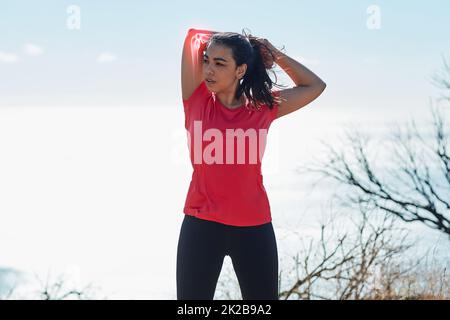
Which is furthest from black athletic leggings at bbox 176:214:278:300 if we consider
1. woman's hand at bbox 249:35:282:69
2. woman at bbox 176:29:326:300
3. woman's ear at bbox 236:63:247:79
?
woman's hand at bbox 249:35:282:69

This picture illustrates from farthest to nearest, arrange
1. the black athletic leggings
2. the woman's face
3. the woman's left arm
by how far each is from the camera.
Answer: the woman's left arm < the woman's face < the black athletic leggings

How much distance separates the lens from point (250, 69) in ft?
10.7

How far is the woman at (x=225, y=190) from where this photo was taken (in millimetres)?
2986

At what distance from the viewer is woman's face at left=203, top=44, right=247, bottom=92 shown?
310cm

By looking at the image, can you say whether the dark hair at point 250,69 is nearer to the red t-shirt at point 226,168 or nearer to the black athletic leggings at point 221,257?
the red t-shirt at point 226,168

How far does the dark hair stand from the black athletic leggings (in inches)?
22.1

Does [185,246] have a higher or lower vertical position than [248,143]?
lower

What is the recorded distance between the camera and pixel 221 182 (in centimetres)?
298

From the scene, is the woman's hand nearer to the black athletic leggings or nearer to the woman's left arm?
the woman's left arm

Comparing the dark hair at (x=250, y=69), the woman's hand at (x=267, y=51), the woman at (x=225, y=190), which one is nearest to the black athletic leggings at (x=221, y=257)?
the woman at (x=225, y=190)

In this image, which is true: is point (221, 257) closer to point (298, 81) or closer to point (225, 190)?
point (225, 190)
